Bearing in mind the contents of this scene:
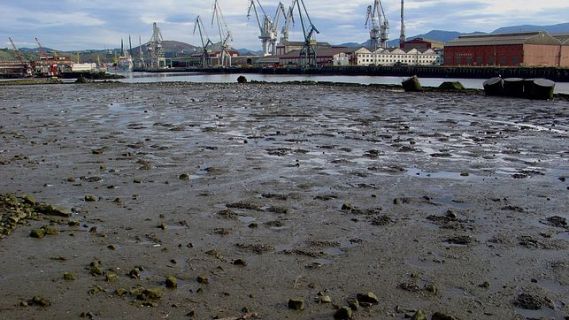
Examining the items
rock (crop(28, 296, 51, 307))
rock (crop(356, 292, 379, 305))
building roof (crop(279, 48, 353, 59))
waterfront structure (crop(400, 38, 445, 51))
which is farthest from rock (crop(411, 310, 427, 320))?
waterfront structure (crop(400, 38, 445, 51))

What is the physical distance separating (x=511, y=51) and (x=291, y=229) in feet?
385

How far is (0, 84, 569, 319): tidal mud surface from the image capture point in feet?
16.9

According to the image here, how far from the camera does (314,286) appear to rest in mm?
5523

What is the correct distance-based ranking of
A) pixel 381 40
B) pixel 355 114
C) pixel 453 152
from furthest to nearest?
1. pixel 381 40
2. pixel 355 114
3. pixel 453 152

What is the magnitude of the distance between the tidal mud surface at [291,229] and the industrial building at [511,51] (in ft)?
348

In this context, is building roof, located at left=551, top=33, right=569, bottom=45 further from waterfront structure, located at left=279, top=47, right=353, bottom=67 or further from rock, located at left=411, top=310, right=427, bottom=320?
rock, located at left=411, top=310, right=427, bottom=320

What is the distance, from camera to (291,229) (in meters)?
7.55

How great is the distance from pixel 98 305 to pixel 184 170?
23.0 feet

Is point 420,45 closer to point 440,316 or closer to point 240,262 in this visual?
point 240,262

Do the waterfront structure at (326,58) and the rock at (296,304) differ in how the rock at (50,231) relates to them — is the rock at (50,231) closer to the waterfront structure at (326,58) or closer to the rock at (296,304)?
the rock at (296,304)

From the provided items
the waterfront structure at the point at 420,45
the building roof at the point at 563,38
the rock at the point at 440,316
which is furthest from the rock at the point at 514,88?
the waterfront structure at the point at 420,45

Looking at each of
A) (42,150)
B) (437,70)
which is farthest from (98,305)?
(437,70)

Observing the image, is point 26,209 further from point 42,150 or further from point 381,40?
point 381,40

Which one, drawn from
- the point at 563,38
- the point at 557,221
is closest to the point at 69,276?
the point at 557,221
